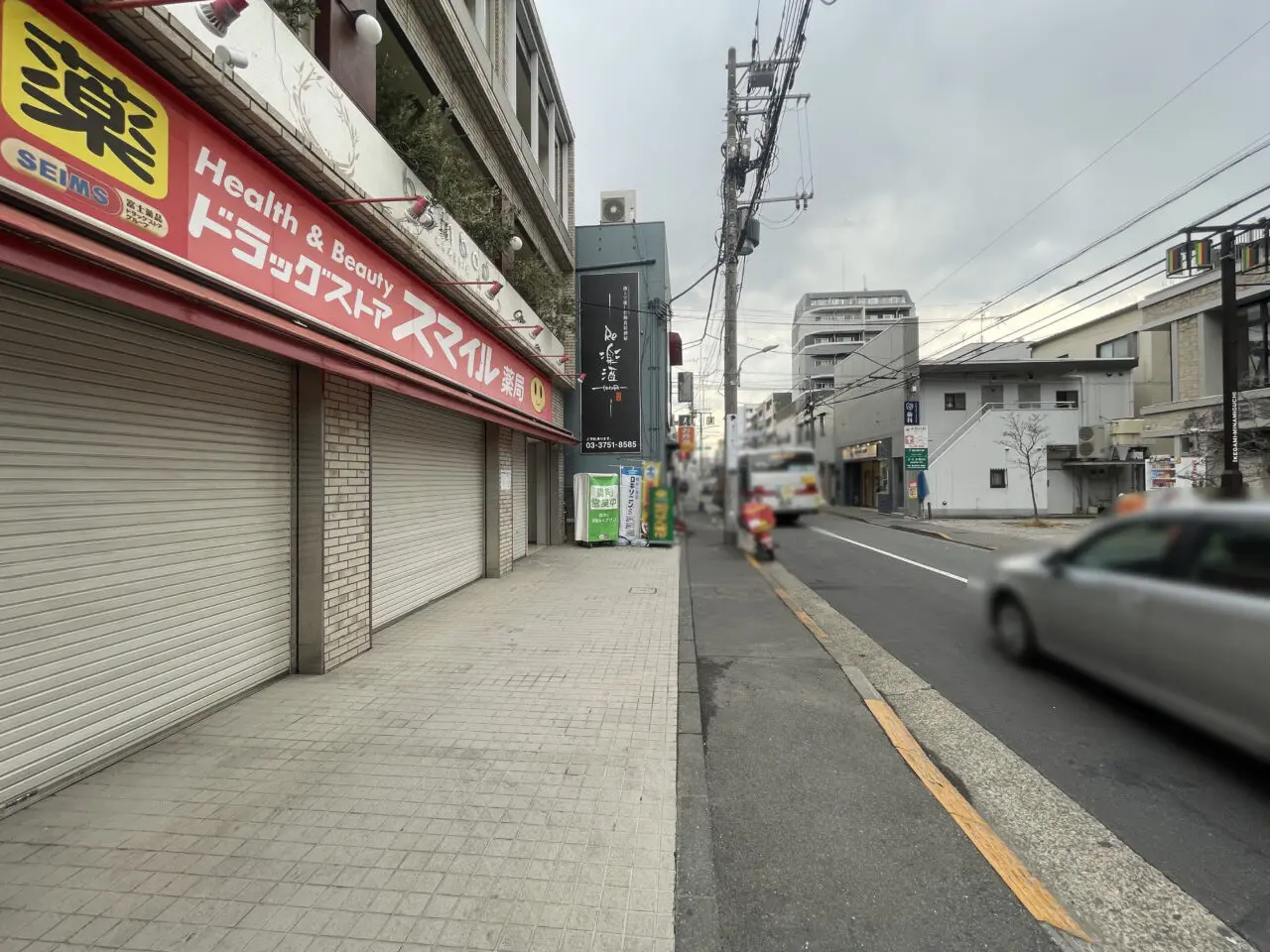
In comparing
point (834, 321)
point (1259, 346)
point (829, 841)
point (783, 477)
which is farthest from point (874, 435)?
point (834, 321)

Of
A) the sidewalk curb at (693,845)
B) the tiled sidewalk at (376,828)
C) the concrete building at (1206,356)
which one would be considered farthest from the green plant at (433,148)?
the concrete building at (1206,356)

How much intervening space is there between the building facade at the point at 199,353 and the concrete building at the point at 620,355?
310 inches

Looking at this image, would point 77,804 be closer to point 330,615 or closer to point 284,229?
point 330,615

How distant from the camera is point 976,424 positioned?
1808 centimetres

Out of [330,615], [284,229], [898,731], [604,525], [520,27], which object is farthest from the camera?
[604,525]

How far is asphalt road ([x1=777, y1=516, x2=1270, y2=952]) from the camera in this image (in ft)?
7.69

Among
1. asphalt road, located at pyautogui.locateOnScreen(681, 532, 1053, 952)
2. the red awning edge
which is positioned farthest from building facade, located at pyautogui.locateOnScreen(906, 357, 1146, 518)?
the red awning edge

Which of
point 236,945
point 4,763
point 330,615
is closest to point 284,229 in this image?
point 330,615

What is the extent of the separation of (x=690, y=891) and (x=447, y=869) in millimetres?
1035

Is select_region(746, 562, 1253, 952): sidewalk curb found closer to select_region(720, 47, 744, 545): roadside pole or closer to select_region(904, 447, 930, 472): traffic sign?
select_region(720, 47, 744, 545): roadside pole

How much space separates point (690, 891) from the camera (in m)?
2.27

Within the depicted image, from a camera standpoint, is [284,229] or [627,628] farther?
[627,628]

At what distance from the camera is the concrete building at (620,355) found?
1455 cm

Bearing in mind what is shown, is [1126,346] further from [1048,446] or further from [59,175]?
[59,175]
